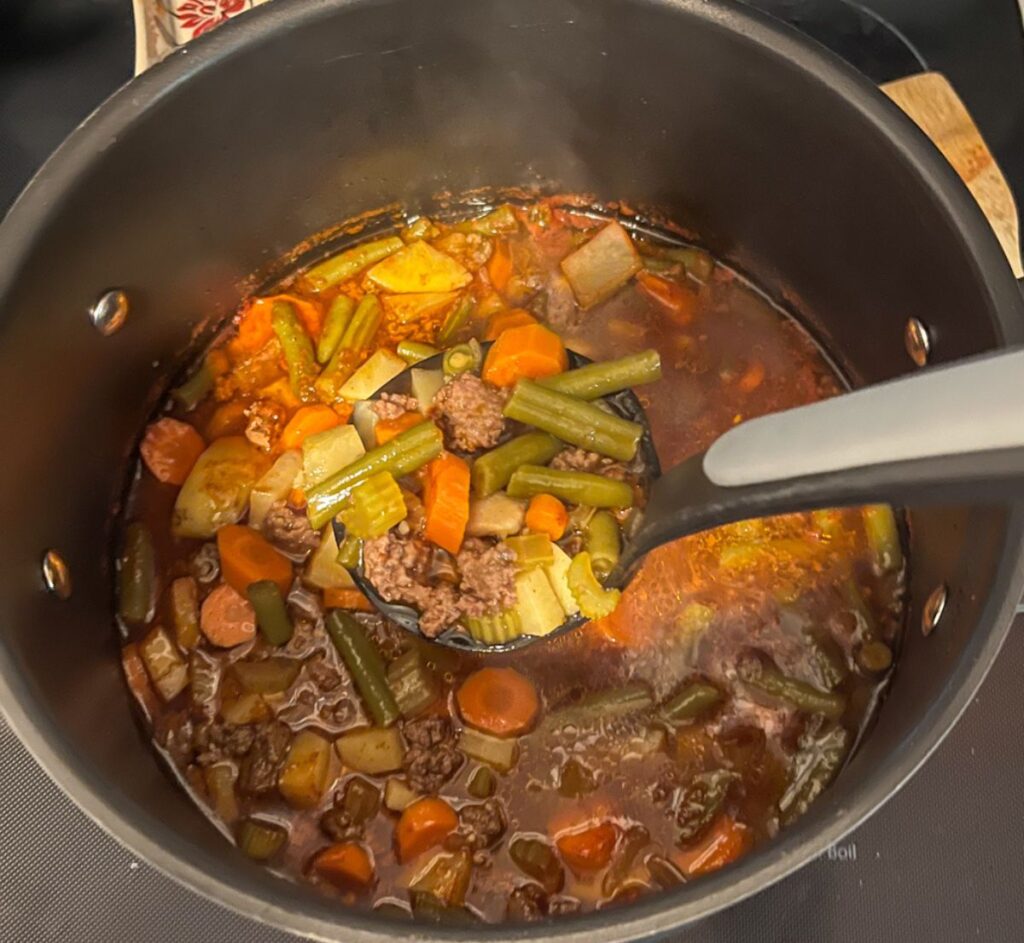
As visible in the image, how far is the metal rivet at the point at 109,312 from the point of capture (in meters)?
1.81

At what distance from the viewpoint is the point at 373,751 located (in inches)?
73.7

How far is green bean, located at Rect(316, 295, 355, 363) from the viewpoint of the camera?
2.19 metres

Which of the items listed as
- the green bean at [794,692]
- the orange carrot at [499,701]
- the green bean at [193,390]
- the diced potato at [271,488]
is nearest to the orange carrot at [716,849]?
the green bean at [794,692]

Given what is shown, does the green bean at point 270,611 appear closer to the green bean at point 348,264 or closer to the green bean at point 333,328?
the green bean at point 333,328

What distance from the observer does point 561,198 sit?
235 cm

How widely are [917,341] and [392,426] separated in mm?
1058

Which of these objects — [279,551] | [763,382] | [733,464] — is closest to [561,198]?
[763,382]

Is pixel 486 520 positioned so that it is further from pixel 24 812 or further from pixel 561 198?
pixel 24 812

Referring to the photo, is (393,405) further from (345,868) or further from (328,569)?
(345,868)

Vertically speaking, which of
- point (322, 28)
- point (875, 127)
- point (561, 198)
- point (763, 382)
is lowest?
point (763, 382)

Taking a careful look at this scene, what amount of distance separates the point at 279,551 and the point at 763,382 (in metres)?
1.17

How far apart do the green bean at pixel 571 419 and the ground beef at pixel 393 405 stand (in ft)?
0.70

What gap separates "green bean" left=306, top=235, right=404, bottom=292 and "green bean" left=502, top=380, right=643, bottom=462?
1.94 feet

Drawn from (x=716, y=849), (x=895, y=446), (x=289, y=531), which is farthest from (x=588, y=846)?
(x=895, y=446)
